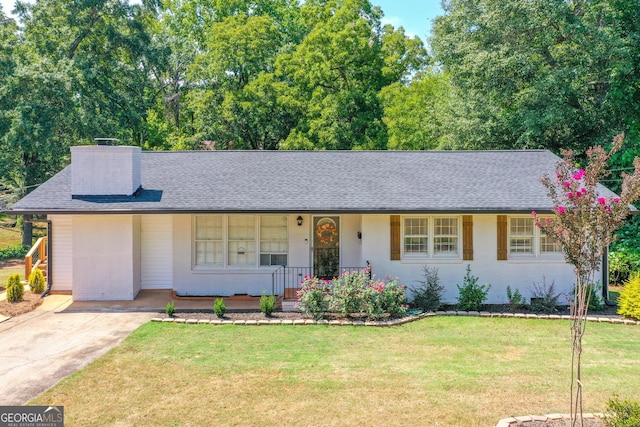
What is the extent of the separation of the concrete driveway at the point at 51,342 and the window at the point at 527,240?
356 inches

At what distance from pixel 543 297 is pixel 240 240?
25.9 ft

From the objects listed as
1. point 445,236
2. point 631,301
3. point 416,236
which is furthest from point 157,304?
point 631,301

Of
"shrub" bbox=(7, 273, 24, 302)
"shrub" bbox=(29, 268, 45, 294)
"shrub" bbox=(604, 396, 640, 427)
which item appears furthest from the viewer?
"shrub" bbox=(29, 268, 45, 294)

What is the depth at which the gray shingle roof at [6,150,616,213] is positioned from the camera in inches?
483

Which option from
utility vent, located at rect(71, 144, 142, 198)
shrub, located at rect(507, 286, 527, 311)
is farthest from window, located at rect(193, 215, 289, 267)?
shrub, located at rect(507, 286, 527, 311)

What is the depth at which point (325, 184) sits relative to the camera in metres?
13.8

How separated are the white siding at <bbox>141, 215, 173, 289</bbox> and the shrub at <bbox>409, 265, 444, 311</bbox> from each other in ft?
22.5

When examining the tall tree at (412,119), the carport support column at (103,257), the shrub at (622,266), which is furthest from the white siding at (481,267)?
the tall tree at (412,119)

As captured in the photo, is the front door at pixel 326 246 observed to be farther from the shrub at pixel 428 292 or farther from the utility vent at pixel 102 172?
the utility vent at pixel 102 172

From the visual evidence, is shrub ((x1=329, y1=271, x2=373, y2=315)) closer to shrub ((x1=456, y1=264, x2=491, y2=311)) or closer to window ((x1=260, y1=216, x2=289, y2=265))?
shrub ((x1=456, y1=264, x2=491, y2=311))

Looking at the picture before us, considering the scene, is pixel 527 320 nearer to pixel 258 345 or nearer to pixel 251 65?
pixel 258 345

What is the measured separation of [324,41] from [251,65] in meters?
4.93

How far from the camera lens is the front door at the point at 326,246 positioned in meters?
13.6

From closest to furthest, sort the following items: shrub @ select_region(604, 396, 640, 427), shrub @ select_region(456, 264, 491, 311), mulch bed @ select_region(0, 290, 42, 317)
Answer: shrub @ select_region(604, 396, 640, 427) < mulch bed @ select_region(0, 290, 42, 317) < shrub @ select_region(456, 264, 491, 311)
